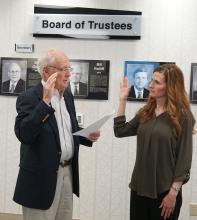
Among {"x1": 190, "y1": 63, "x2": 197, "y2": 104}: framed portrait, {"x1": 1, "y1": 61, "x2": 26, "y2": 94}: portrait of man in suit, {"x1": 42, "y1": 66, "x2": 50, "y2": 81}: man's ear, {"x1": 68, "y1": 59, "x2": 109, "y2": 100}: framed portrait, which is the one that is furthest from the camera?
{"x1": 1, "y1": 61, "x2": 26, "y2": 94}: portrait of man in suit

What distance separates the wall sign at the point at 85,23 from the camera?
3260mm

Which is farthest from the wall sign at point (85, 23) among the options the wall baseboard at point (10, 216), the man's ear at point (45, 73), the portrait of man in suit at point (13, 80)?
the wall baseboard at point (10, 216)

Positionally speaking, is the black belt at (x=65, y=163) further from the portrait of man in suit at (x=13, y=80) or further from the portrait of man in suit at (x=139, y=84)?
the portrait of man in suit at (x=13, y=80)

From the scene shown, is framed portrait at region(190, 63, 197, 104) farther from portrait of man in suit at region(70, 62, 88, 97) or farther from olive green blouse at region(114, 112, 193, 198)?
olive green blouse at region(114, 112, 193, 198)

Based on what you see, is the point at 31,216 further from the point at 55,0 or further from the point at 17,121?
the point at 55,0

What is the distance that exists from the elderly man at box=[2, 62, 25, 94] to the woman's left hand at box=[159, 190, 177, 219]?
74.0 inches

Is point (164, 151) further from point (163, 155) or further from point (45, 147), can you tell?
point (45, 147)

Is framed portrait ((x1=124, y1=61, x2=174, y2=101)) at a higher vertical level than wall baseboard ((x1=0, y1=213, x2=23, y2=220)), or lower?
higher

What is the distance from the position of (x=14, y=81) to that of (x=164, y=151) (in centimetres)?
186

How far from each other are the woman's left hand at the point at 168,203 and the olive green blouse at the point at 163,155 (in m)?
0.04

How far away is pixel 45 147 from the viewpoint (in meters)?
2.05

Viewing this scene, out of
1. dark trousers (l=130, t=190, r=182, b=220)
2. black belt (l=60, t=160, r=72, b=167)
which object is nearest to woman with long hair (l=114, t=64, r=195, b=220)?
dark trousers (l=130, t=190, r=182, b=220)

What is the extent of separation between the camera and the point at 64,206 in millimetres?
2240

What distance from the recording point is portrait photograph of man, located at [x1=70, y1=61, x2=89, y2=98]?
3.35 metres
